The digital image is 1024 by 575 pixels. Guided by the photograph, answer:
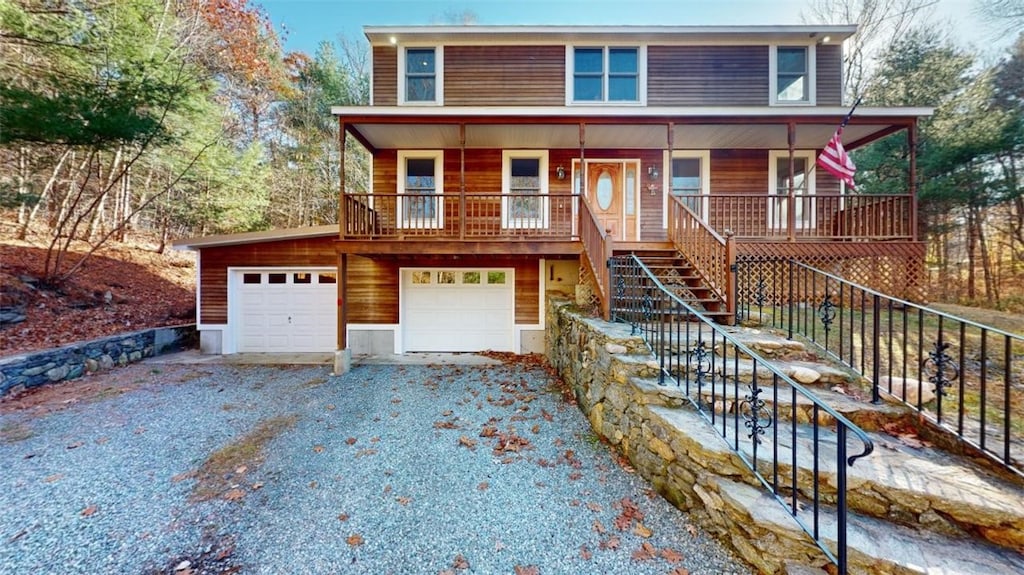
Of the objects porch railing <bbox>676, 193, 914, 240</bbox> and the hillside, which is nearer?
porch railing <bbox>676, 193, 914, 240</bbox>

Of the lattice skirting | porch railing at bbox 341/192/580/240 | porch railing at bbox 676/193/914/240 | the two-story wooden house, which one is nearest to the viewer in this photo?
the lattice skirting

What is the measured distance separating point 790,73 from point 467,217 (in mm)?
8724

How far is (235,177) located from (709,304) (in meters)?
15.6

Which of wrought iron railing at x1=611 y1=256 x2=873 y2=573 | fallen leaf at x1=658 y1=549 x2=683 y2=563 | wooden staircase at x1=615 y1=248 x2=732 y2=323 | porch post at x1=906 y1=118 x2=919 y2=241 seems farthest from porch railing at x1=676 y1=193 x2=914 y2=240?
fallen leaf at x1=658 y1=549 x2=683 y2=563

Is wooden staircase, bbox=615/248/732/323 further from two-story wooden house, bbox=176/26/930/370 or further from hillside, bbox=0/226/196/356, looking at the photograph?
hillside, bbox=0/226/196/356

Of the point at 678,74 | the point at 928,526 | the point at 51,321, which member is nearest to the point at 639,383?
the point at 928,526

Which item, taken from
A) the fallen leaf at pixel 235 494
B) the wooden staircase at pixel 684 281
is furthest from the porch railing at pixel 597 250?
the fallen leaf at pixel 235 494

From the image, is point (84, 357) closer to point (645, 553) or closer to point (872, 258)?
point (645, 553)

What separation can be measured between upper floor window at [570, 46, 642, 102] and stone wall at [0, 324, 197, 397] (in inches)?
453

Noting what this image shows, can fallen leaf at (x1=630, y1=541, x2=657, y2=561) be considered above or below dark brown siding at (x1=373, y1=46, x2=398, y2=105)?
below

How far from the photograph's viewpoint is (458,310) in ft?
29.1

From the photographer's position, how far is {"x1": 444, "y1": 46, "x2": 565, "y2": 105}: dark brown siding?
911cm

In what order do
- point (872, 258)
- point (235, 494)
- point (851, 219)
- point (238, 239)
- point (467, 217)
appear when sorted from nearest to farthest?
point (235, 494) → point (872, 258) → point (851, 219) → point (238, 239) → point (467, 217)

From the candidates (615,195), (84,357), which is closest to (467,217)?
(615,195)
